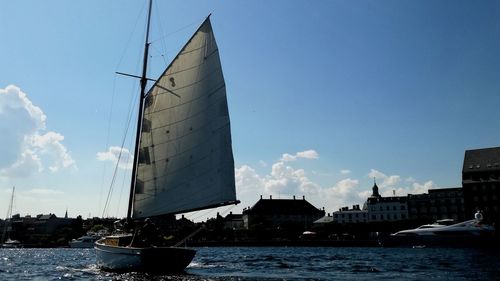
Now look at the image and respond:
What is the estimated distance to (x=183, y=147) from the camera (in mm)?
31797

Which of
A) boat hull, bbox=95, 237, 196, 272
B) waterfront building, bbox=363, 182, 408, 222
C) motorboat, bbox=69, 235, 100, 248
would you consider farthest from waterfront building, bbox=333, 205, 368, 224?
boat hull, bbox=95, 237, 196, 272

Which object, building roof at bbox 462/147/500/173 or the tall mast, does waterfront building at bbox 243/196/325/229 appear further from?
the tall mast

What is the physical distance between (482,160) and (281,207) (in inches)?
3391

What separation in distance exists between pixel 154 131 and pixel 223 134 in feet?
16.3

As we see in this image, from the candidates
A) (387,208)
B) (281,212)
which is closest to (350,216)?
(387,208)

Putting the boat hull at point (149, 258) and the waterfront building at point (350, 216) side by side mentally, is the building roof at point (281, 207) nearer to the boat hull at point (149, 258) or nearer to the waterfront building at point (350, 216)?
the waterfront building at point (350, 216)

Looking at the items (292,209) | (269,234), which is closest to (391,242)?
(269,234)

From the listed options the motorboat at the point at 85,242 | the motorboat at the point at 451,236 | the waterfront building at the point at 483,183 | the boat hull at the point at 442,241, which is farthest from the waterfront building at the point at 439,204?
the motorboat at the point at 85,242

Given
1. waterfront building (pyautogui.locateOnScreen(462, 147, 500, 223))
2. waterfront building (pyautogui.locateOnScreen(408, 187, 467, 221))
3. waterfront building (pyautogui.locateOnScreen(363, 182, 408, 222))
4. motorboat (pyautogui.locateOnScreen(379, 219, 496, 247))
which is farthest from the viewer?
waterfront building (pyautogui.locateOnScreen(363, 182, 408, 222))

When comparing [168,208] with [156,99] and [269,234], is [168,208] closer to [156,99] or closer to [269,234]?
[156,99]

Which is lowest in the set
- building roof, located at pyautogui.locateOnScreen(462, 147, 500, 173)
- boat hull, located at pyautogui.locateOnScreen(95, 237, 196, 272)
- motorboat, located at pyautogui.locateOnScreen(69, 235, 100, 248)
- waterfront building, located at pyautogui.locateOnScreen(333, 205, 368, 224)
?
motorboat, located at pyautogui.locateOnScreen(69, 235, 100, 248)

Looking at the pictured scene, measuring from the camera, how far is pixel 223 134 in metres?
32.4

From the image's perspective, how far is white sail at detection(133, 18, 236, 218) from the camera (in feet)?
103

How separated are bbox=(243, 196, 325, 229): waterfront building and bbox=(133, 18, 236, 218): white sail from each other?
6160 inches
